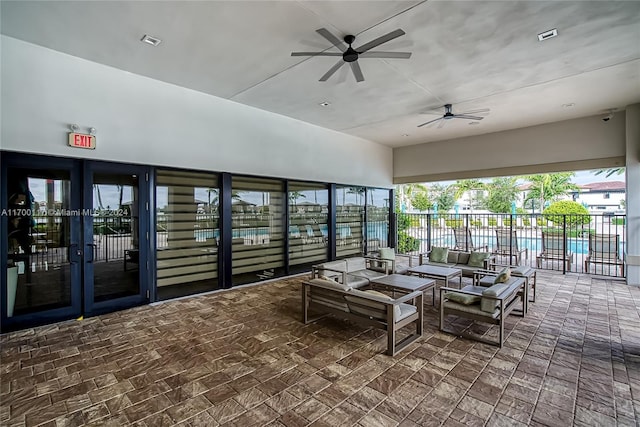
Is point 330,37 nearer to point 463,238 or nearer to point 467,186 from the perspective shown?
point 463,238

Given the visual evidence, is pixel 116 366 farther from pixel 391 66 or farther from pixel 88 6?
pixel 391 66

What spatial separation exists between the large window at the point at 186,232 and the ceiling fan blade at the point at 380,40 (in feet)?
11.9

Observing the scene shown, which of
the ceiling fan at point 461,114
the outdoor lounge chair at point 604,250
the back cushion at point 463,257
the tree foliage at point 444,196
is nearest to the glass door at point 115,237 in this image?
the ceiling fan at point 461,114

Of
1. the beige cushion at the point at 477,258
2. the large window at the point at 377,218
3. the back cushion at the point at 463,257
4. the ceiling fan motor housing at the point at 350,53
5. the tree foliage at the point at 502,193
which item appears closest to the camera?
the ceiling fan motor housing at the point at 350,53

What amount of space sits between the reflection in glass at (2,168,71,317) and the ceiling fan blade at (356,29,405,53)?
443 centimetres

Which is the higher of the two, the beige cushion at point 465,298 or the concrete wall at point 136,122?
the concrete wall at point 136,122

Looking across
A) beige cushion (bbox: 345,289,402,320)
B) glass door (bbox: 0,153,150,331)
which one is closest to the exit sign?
glass door (bbox: 0,153,150,331)

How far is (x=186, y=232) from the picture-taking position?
5.54 m

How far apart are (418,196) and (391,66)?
18123mm

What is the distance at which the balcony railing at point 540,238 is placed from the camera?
23.7 ft

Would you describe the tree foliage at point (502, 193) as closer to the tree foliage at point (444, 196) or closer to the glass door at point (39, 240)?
the tree foliage at point (444, 196)

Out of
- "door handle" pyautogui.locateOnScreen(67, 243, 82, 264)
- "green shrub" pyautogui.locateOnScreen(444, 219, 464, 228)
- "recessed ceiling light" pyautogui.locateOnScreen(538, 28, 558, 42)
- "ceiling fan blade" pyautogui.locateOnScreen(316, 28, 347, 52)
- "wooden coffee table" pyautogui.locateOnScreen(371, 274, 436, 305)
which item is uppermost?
"recessed ceiling light" pyautogui.locateOnScreen(538, 28, 558, 42)

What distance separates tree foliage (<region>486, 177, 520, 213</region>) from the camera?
21.3 metres

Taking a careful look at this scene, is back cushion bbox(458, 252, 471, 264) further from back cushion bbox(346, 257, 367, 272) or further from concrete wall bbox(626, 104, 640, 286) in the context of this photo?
concrete wall bbox(626, 104, 640, 286)
